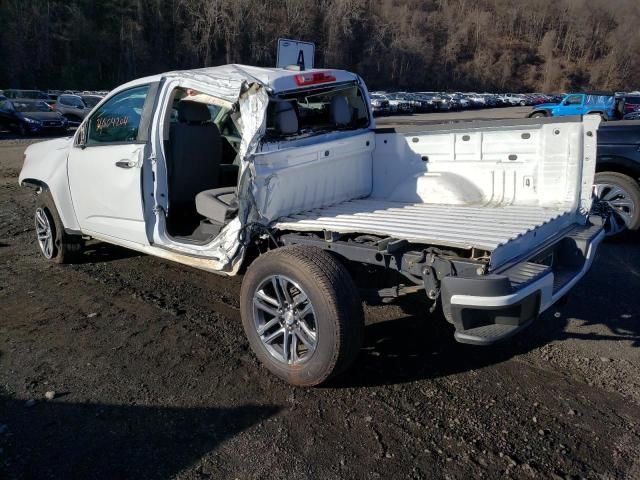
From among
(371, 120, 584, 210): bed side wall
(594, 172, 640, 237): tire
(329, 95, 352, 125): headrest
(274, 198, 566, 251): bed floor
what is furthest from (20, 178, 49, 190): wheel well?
(594, 172, 640, 237): tire

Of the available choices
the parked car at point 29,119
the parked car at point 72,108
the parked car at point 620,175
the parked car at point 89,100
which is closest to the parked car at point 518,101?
the parked car at point 89,100

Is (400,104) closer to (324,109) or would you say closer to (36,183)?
(36,183)

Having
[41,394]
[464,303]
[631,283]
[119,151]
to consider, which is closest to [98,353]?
[41,394]

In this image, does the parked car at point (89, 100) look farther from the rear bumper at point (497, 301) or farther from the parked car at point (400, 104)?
the rear bumper at point (497, 301)

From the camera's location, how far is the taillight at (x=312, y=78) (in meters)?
4.49

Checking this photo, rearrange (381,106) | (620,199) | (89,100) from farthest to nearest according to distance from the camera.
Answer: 1. (381,106)
2. (89,100)
3. (620,199)

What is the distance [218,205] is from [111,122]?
70.4 inches

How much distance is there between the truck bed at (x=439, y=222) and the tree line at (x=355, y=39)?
51.7 m

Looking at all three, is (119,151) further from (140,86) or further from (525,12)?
(525,12)

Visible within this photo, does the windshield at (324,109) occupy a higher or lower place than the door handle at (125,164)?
higher

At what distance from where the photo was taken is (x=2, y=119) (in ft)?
77.7

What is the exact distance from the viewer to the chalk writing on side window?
201 inches

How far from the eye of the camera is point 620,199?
6688 millimetres

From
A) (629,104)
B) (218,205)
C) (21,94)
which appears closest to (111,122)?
(218,205)
